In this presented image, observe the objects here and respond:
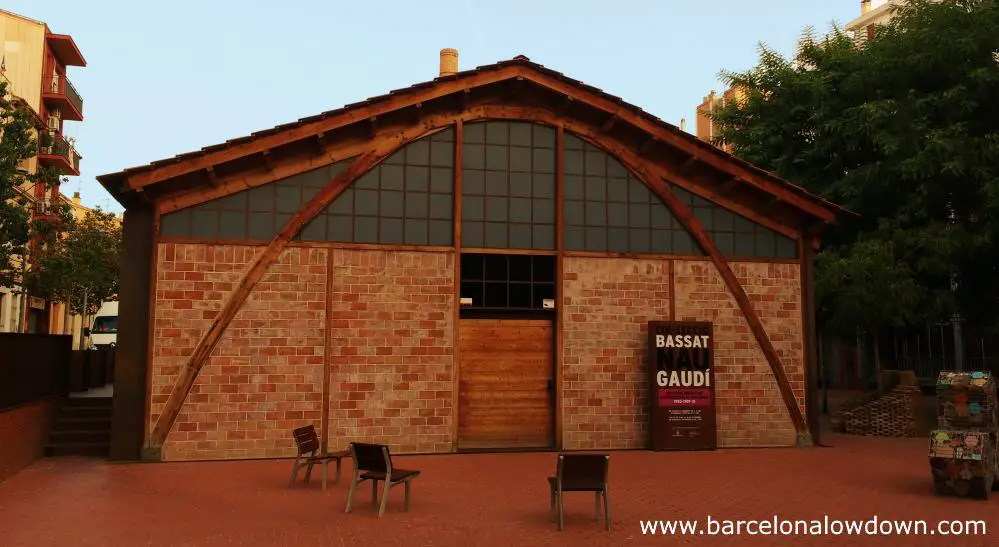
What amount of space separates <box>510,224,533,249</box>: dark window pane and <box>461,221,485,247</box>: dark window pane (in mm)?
587

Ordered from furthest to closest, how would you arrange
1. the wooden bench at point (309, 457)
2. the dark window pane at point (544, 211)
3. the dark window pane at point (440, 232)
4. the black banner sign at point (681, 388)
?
the dark window pane at point (544, 211) < the black banner sign at point (681, 388) < the dark window pane at point (440, 232) < the wooden bench at point (309, 457)

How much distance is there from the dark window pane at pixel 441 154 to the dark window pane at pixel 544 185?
171 cm

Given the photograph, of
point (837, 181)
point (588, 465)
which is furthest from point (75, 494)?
point (837, 181)

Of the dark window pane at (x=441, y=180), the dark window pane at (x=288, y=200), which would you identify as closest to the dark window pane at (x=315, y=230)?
the dark window pane at (x=288, y=200)

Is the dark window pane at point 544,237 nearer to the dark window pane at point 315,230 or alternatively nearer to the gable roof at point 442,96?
the gable roof at point 442,96

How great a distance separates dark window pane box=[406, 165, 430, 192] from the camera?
1527 cm

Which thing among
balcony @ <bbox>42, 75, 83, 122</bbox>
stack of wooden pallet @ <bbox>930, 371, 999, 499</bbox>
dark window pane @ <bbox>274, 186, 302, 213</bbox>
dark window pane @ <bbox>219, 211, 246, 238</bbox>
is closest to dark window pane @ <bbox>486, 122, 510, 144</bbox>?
A: dark window pane @ <bbox>274, 186, 302, 213</bbox>

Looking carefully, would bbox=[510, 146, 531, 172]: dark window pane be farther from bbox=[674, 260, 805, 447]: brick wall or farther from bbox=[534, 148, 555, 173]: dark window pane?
bbox=[674, 260, 805, 447]: brick wall

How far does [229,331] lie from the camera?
14008 millimetres

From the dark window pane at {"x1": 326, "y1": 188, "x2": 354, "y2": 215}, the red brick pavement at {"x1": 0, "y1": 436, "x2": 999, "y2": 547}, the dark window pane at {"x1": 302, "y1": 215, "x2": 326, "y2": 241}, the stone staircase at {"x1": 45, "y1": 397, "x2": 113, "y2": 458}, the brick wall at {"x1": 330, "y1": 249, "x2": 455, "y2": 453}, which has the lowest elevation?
the red brick pavement at {"x1": 0, "y1": 436, "x2": 999, "y2": 547}

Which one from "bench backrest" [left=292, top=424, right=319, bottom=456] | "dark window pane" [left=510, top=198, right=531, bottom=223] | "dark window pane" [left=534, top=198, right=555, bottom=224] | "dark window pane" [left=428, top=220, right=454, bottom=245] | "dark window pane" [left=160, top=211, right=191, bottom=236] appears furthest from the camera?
"dark window pane" [left=534, top=198, right=555, bottom=224]

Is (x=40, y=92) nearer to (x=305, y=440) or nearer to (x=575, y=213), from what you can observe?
(x=575, y=213)

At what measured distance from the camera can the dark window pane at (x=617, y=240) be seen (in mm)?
15914

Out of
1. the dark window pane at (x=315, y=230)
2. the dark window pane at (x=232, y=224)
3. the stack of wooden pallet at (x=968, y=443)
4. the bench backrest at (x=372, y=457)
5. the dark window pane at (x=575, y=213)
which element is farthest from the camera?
the dark window pane at (x=575, y=213)
